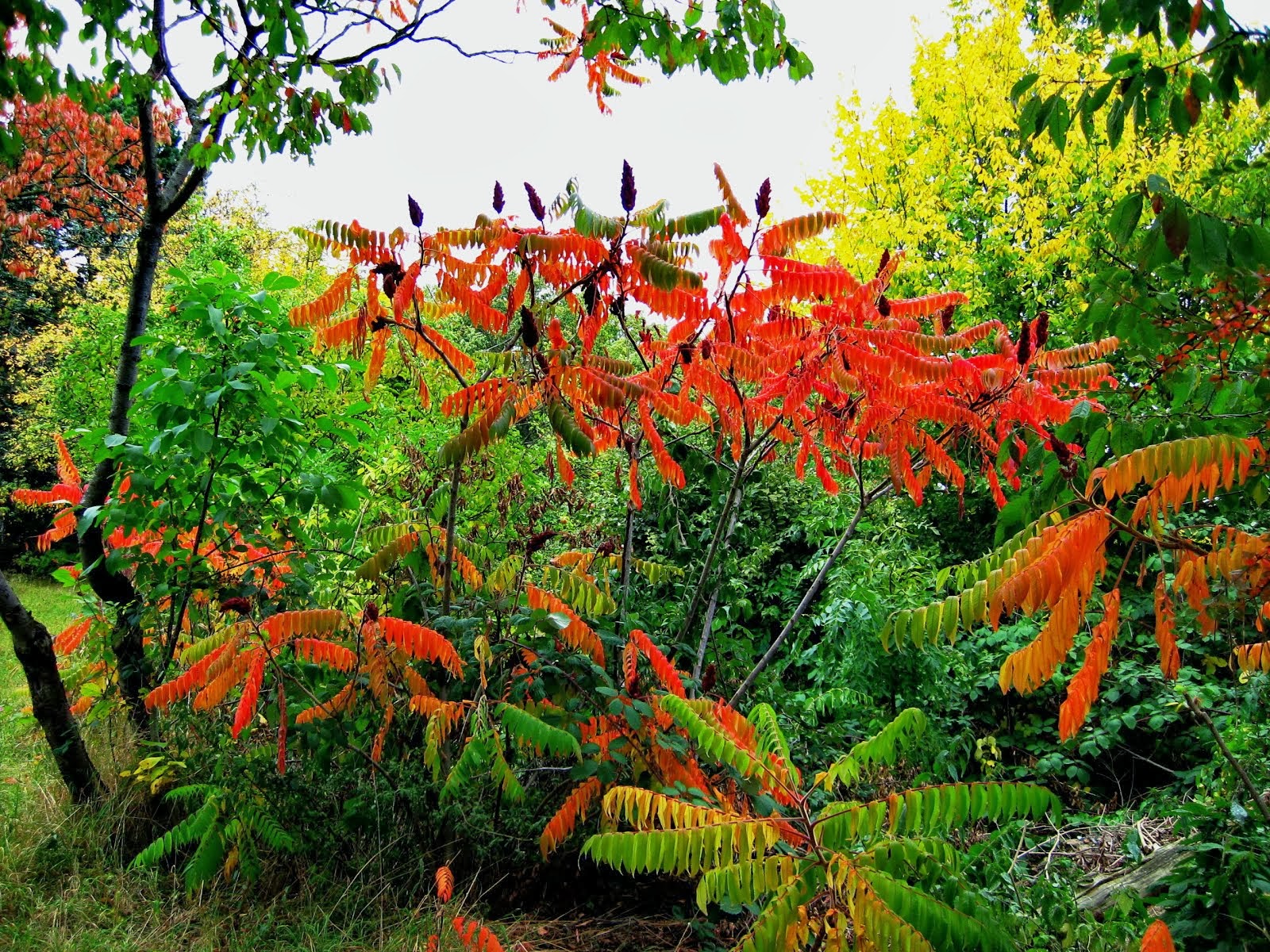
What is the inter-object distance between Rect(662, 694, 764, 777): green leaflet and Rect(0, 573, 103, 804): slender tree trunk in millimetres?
2673

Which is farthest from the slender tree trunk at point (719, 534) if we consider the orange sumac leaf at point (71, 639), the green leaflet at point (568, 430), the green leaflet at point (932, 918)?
the orange sumac leaf at point (71, 639)

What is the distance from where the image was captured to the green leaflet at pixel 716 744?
237 centimetres

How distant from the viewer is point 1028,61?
39.1ft

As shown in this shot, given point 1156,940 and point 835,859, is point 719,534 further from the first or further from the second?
point 1156,940

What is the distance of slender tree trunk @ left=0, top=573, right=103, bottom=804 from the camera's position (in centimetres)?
340

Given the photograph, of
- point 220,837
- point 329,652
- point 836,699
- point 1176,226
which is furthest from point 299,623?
point 836,699

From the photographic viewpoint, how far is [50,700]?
3.46 meters

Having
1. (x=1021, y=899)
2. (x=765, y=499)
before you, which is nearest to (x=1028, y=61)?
(x=765, y=499)

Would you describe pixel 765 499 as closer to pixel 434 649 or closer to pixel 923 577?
pixel 923 577

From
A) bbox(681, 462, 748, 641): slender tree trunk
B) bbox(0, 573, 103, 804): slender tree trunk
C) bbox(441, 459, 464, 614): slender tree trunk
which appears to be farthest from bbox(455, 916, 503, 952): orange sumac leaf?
bbox(0, 573, 103, 804): slender tree trunk

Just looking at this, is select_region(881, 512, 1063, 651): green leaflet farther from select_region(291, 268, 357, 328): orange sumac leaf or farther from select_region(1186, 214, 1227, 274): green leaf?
select_region(291, 268, 357, 328): orange sumac leaf

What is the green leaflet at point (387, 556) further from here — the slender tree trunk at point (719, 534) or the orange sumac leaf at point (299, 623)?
the slender tree trunk at point (719, 534)

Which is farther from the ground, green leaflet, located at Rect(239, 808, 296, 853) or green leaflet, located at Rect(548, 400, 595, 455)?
green leaflet, located at Rect(548, 400, 595, 455)

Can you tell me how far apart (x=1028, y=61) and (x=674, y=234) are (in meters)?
11.6
